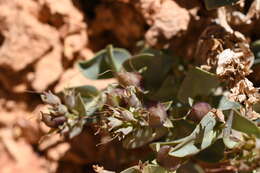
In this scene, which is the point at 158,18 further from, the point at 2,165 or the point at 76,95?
the point at 2,165

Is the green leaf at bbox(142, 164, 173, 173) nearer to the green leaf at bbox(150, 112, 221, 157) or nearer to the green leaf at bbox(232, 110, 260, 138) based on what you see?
the green leaf at bbox(150, 112, 221, 157)

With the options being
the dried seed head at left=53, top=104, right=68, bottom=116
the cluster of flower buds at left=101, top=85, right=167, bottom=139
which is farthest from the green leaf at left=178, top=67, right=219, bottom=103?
the dried seed head at left=53, top=104, right=68, bottom=116

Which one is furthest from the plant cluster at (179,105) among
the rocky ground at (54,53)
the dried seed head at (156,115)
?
the rocky ground at (54,53)

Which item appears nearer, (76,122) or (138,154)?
(76,122)

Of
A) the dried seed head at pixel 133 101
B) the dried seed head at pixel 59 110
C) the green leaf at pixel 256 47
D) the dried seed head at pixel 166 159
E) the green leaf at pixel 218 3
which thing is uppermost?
the green leaf at pixel 218 3

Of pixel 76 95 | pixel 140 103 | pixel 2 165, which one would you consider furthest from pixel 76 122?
pixel 2 165

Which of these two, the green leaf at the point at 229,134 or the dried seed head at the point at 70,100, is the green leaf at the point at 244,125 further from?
the dried seed head at the point at 70,100

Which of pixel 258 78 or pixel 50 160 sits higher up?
pixel 258 78
